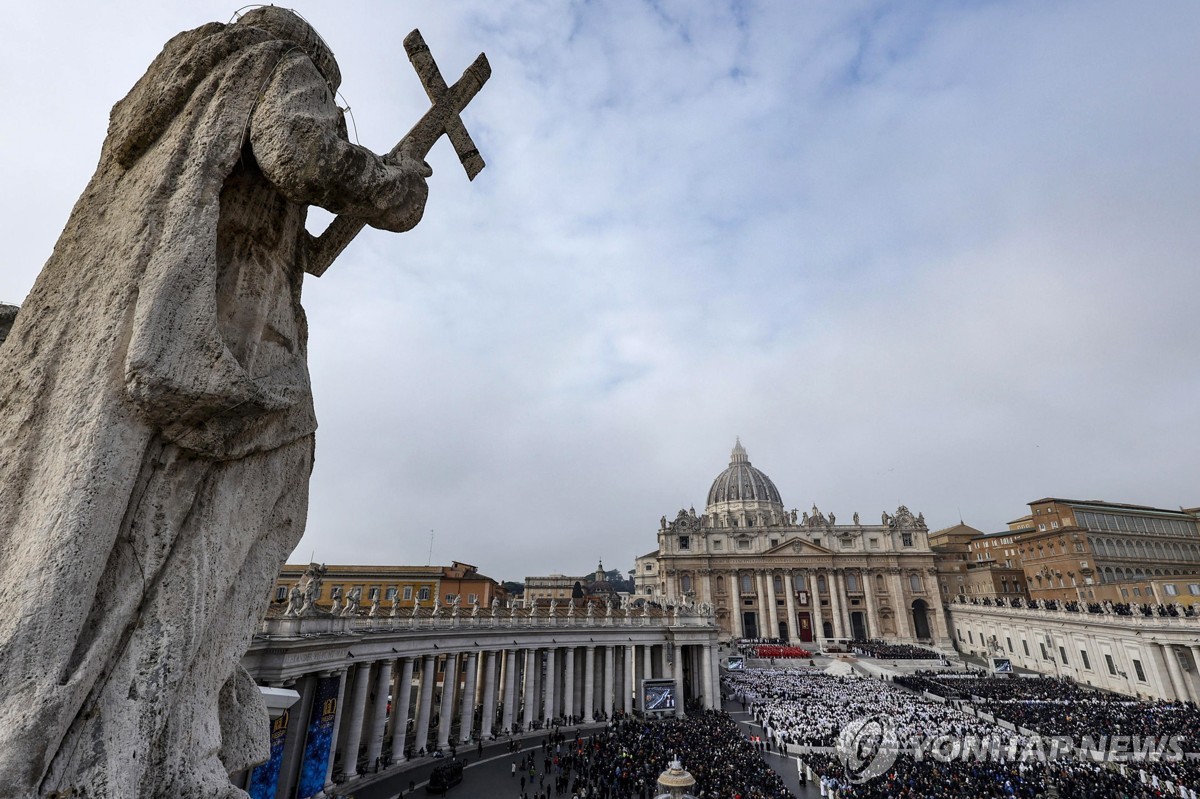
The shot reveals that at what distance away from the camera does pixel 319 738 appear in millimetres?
21359

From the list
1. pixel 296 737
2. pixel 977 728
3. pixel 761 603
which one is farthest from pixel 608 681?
pixel 761 603

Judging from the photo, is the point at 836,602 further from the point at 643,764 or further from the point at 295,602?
the point at 295,602

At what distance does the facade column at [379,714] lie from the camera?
2747 cm

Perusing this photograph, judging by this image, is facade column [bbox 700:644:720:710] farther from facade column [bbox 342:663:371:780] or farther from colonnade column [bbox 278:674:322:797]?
colonnade column [bbox 278:674:322:797]

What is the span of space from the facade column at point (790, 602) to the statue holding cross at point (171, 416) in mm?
99016

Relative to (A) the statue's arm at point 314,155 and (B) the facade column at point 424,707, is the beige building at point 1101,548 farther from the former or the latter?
(A) the statue's arm at point 314,155

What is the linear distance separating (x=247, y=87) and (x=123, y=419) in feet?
7.34

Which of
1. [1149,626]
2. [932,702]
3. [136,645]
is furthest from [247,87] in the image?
[1149,626]

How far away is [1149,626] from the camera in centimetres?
4631

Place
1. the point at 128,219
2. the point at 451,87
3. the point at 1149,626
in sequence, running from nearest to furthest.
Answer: the point at 128,219
the point at 451,87
the point at 1149,626

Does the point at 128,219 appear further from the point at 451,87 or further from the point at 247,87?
the point at 451,87

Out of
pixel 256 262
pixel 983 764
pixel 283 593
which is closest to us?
pixel 256 262

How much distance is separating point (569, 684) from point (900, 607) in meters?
72.8

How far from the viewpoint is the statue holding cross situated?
275 centimetres
